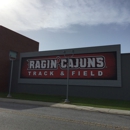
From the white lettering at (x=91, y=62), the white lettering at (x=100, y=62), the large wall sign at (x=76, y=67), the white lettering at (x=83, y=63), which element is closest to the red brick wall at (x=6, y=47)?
the large wall sign at (x=76, y=67)

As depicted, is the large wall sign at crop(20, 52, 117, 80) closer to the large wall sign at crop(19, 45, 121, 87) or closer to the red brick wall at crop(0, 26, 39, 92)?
the large wall sign at crop(19, 45, 121, 87)

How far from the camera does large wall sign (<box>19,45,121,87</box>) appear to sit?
2091 centimetres

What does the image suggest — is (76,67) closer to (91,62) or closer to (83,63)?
(83,63)

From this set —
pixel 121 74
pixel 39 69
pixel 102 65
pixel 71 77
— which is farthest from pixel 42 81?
pixel 121 74

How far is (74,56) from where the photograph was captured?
77.4 ft

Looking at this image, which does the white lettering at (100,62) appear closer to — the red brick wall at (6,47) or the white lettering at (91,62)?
the white lettering at (91,62)

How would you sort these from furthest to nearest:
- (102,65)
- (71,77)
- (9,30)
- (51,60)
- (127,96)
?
(9,30) → (51,60) → (71,77) → (102,65) → (127,96)

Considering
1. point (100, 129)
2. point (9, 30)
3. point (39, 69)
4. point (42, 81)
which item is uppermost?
point (9, 30)

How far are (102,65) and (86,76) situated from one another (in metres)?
2.53

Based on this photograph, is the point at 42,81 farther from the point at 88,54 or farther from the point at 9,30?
the point at 9,30

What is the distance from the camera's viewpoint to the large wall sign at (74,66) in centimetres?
2114

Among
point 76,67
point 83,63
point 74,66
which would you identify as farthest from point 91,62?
point 74,66

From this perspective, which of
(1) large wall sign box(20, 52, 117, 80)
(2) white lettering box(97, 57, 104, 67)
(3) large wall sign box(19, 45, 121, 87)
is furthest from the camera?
(2) white lettering box(97, 57, 104, 67)

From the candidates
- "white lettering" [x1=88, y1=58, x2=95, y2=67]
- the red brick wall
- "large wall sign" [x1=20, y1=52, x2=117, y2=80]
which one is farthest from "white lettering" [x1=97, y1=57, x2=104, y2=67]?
the red brick wall
